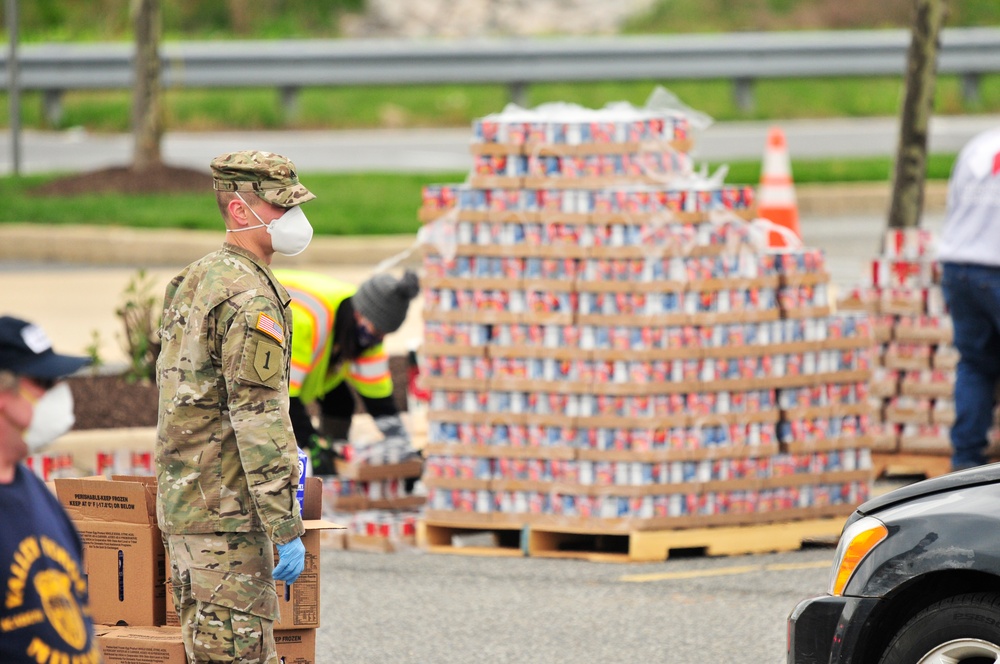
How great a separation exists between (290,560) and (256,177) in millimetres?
1068

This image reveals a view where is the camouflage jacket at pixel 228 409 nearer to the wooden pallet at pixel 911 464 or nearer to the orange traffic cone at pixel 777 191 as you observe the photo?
the wooden pallet at pixel 911 464

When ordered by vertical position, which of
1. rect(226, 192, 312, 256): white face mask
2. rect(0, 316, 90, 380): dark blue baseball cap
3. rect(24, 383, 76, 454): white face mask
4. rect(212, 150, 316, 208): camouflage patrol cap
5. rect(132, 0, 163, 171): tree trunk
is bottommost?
rect(24, 383, 76, 454): white face mask

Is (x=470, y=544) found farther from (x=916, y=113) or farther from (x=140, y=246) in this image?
(x=140, y=246)

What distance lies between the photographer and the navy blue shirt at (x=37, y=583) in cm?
348

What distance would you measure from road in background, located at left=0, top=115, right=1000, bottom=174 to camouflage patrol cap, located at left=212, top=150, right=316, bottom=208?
48.1ft

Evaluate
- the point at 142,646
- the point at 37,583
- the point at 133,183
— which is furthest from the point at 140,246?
the point at 37,583

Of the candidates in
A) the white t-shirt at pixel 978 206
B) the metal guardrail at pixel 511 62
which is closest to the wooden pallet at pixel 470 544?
the white t-shirt at pixel 978 206

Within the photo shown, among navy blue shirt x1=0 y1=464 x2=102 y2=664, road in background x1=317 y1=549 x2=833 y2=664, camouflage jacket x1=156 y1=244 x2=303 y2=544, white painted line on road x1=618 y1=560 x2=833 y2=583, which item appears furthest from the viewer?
white painted line on road x1=618 y1=560 x2=833 y2=583

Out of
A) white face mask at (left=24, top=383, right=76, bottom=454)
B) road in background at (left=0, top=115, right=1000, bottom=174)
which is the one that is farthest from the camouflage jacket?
road in background at (left=0, top=115, right=1000, bottom=174)

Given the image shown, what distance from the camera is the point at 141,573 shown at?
5.48 metres

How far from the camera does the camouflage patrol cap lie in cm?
488

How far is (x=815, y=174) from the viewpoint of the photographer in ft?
61.4

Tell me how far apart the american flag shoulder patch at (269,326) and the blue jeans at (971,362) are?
484cm

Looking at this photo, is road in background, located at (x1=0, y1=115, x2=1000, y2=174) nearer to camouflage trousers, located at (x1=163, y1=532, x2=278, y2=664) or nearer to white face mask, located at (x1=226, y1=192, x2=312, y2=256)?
white face mask, located at (x1=226, y1=192, x2=312, y2=256)
